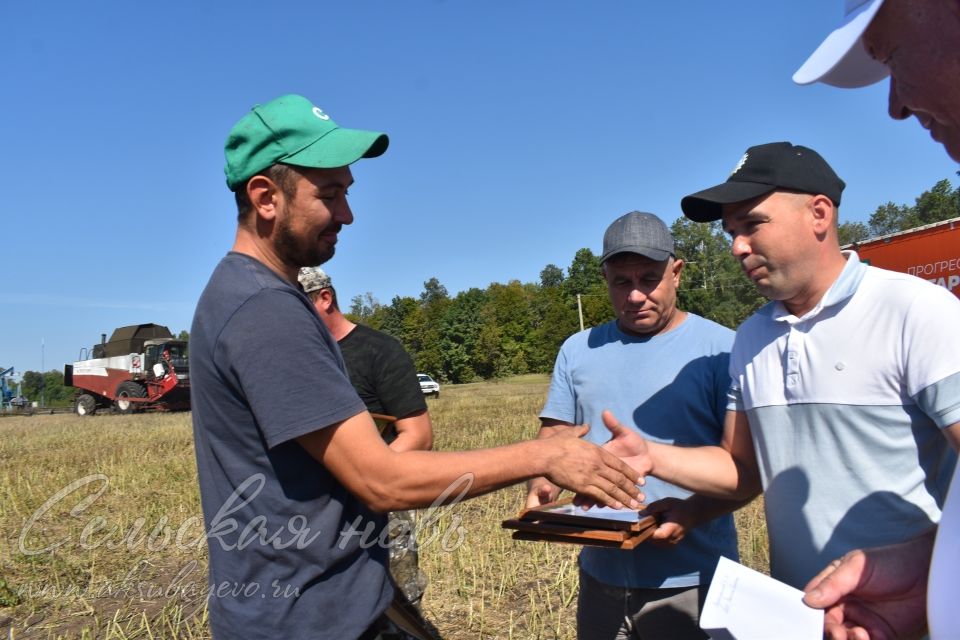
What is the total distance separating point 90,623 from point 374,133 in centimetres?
392

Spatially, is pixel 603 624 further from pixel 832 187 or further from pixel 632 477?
pixel 832 187

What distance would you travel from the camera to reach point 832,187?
82.8 inches

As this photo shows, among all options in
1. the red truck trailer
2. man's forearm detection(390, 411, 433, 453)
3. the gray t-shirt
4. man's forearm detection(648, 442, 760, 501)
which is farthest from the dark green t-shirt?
the red truck trailer

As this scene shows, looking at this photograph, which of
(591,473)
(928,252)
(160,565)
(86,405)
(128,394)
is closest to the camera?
(591,473)

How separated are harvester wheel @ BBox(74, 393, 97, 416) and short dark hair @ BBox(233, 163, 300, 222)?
29235 mm

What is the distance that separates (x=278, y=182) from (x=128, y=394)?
26511mm

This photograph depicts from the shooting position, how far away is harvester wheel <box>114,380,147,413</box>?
25.3m

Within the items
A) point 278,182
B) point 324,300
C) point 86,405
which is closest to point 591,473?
point 278,182

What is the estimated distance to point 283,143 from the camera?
203 cm

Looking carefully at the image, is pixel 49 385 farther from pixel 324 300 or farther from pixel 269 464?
pixel 269 464

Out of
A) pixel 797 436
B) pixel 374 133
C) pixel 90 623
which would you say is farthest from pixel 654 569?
pixel 90 623

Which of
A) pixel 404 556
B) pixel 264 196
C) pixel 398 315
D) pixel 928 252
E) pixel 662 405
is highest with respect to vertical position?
pixel 398 315

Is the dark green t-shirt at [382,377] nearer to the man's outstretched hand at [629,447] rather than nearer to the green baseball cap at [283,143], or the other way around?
the man's outstretched hand at [629,447]

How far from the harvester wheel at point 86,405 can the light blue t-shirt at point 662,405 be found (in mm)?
28925
